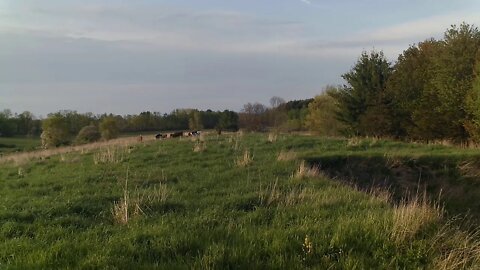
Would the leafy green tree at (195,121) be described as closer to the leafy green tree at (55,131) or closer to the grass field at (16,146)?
the leafy green tree at (55,131)

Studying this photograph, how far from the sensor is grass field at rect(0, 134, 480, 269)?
529cm

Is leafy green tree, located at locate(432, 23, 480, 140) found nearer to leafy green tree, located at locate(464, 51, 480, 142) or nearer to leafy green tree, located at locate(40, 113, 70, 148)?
leafy green tree, located at locate(464, 51, 480, 142)

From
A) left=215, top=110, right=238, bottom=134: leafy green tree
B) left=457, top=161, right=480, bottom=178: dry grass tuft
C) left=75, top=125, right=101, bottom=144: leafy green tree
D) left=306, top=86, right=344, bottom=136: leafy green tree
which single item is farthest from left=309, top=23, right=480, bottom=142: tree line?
left=75, top=125, right=101, bottom=144: leafy green tree

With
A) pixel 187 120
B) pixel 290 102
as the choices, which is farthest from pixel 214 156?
pixel 290 102

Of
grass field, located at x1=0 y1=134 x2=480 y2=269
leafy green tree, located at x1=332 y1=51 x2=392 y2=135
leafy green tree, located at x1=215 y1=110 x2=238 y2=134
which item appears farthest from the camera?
leafy green tree, located at x1=215 y1=110 x2=238 y2=134

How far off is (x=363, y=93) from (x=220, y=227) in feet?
133

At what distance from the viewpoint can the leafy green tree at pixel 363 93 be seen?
139ft

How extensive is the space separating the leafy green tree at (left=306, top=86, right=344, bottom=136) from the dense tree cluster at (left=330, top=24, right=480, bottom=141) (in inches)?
319

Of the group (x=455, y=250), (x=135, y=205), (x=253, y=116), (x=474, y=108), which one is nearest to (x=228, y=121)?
(x=253, y=116)

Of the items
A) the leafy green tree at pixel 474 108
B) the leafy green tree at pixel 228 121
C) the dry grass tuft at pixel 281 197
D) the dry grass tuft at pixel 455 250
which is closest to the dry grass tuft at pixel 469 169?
the dry grass tuft at pixel 281 197

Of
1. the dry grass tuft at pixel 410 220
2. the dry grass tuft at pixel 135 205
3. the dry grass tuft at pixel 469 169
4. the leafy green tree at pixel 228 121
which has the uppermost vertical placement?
the leafy green tree at pixel 228 121

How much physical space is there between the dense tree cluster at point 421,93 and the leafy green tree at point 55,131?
44.0m

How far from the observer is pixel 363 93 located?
44.8 meters

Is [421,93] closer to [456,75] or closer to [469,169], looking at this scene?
[456,75]
